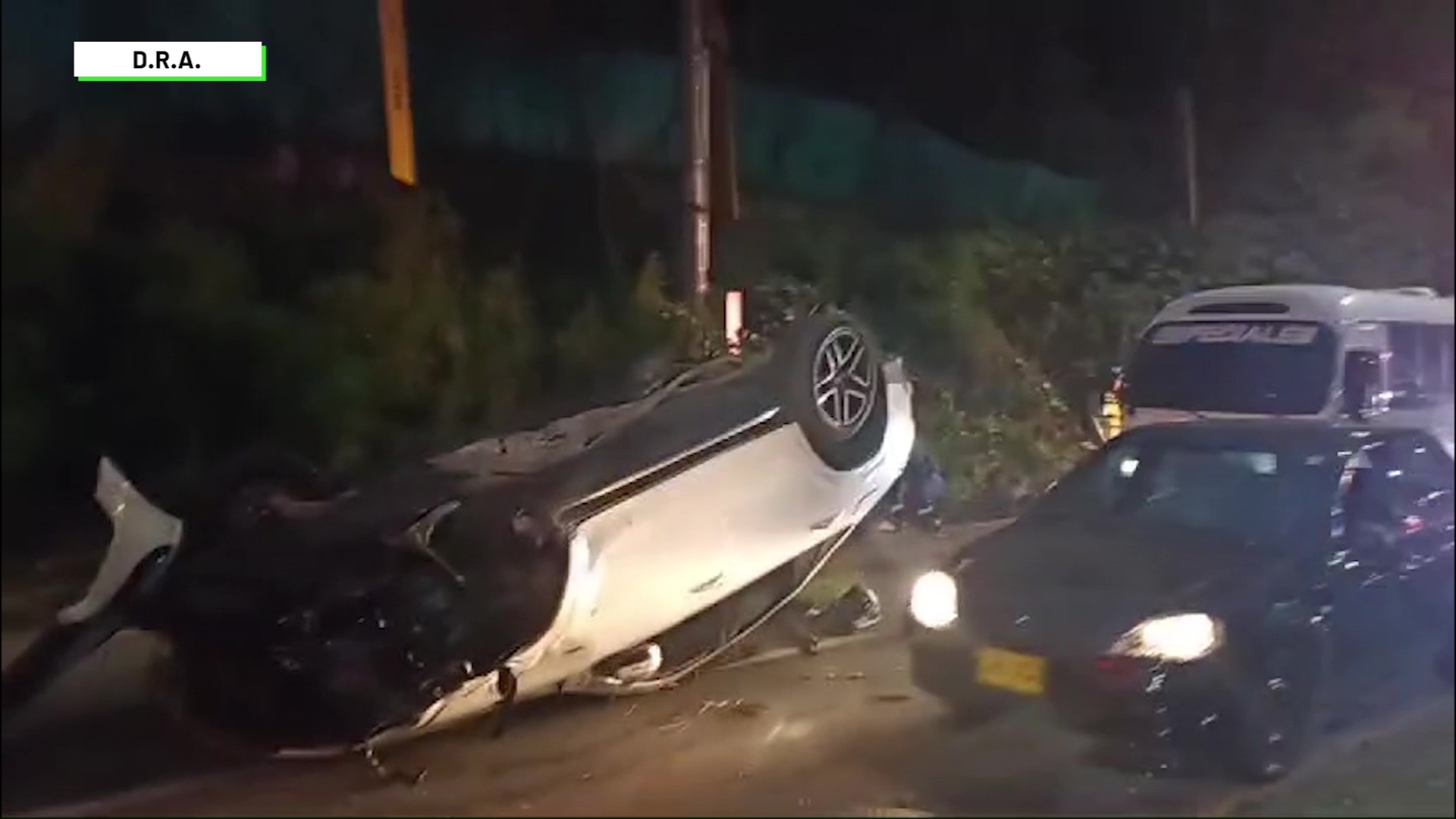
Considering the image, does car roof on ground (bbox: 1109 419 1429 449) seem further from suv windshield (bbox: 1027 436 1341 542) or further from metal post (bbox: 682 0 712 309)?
metal post (bbox: 682 0 712 309)

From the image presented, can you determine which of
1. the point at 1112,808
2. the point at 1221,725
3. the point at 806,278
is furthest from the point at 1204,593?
the point at 806,278

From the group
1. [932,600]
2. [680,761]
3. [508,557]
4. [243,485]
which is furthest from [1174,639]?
[243,485]

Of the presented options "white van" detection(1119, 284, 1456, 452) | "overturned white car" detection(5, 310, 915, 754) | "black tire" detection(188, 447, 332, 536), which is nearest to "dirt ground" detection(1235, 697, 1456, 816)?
"white van" detection(1119, 284, 1456, 452)

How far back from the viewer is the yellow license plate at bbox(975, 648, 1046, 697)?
1584mm

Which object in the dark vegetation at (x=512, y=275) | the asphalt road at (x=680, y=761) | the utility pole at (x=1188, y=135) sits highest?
the utility pole at (x=1188, y=135)

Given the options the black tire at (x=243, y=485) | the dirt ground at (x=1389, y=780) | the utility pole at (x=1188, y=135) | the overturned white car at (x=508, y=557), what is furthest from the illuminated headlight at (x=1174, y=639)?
the black tire at (x=243, y=485)

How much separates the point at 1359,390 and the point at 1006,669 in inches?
18.5

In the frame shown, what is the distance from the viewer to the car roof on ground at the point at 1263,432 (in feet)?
5.32

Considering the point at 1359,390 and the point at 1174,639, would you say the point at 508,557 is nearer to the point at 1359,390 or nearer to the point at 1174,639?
the point at 1174,639

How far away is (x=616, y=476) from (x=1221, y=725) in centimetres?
67

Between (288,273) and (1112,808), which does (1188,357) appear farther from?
(288,273)

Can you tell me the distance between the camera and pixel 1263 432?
5.32ft

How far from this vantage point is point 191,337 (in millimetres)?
1507

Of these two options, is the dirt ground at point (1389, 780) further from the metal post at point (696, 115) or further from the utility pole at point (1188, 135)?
the metal post at point (696, 115)
